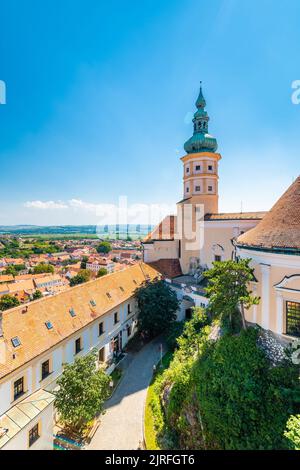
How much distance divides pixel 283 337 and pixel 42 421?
1384cm

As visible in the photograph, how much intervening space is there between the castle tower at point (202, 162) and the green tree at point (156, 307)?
41.4ft

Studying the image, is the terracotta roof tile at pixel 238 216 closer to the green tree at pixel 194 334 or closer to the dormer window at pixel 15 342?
the green tree at pixel 194 334

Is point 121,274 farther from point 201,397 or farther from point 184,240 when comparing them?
point 201,397

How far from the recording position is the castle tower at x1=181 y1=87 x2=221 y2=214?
97.4ft

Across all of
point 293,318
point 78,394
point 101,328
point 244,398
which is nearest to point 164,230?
point 101,328

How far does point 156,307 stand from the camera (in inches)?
926

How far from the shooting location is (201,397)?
1195 centimetres

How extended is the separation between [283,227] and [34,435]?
17619mm

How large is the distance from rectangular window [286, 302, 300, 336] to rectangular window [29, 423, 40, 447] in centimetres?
1447

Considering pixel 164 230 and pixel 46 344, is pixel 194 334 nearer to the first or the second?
pixel 46 344

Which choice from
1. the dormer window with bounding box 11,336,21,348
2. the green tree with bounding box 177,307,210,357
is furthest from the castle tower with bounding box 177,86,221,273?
the dormer window with bounding box 11,336,21,348

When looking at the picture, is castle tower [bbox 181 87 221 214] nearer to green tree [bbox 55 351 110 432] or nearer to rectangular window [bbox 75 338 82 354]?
rectangular window [bbox 75 338 82 354]

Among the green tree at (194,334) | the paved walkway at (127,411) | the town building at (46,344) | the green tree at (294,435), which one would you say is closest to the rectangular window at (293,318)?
the green tree at (294,435)

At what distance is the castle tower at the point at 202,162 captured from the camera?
97.4 feet
